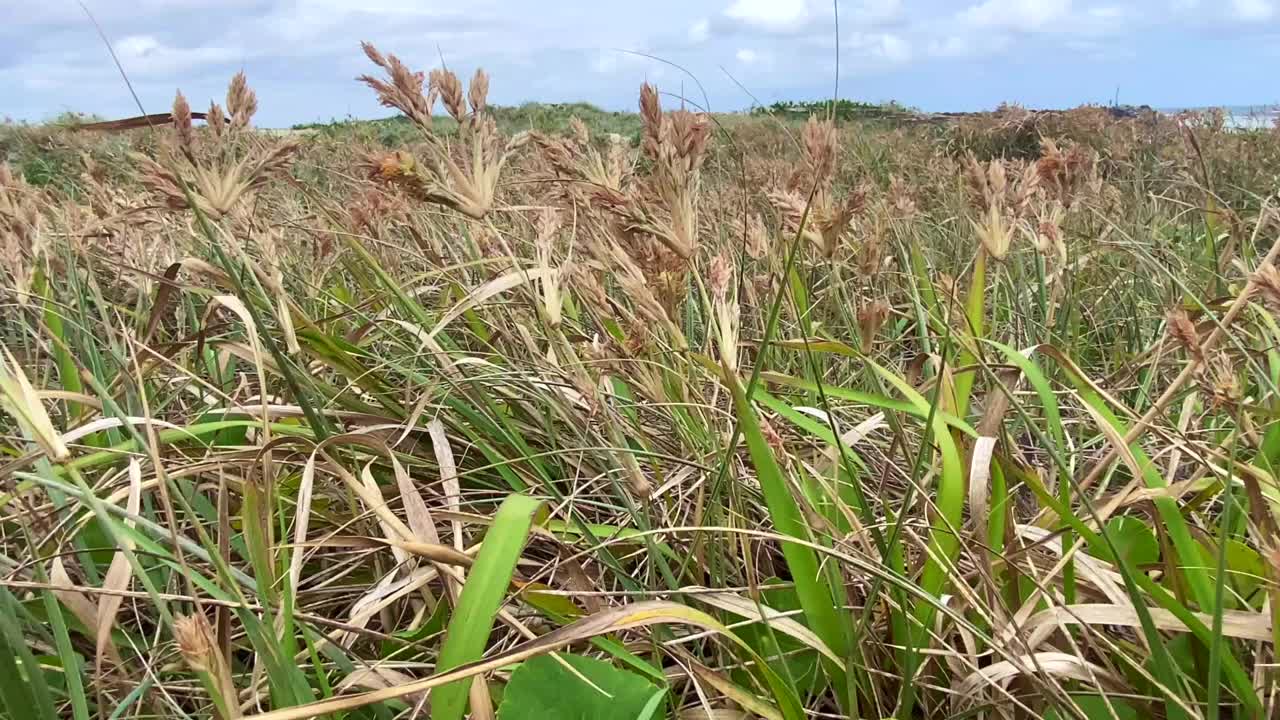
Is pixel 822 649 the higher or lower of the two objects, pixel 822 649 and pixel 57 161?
the lower

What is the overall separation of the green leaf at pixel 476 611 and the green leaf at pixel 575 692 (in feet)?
0.27

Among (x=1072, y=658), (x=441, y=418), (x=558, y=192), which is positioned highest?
(x=558, y=192)

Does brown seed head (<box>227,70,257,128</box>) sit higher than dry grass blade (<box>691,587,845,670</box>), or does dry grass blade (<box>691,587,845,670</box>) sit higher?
brown seed head (<box>227,70,257,128</box>)

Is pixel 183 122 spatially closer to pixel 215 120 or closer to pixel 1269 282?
pixel 215 120

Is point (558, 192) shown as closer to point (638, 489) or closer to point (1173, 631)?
point (638, 489)

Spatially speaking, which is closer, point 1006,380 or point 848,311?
Answer: point 1006,380

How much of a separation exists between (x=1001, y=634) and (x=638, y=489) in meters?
0.37

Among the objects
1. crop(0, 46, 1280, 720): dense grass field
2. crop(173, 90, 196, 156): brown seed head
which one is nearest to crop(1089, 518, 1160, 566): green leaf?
crop(0, 46, 1280, 720): dense grass field

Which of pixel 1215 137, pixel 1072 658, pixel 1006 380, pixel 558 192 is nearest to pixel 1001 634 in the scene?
pixel 1072 658

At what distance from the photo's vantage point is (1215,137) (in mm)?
4367

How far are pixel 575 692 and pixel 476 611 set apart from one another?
0.52 ft

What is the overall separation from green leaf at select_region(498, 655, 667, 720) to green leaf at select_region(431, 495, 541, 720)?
83 mm

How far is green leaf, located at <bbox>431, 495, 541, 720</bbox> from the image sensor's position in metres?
0.60

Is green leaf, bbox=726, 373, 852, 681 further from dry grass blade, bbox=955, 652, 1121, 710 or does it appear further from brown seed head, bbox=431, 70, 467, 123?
brown seed head, bbox=431, 70, 467, 123
